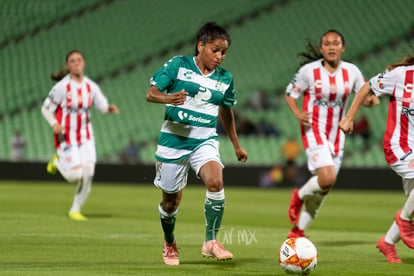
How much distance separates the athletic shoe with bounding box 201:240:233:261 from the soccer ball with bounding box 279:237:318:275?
511 millimetres

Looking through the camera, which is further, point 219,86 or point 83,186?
point 83,186

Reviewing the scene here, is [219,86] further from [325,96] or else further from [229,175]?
[229,175]

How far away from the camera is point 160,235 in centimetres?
1015

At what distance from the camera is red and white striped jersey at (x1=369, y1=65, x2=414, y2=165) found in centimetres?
764

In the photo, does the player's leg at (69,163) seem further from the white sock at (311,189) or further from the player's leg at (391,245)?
the player's leg at (391,245)

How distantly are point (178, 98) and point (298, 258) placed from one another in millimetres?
1560

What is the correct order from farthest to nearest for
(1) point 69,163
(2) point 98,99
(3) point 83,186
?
1. (2) point 98,99
2. (3) point 83,186
3. (1) point 69,163

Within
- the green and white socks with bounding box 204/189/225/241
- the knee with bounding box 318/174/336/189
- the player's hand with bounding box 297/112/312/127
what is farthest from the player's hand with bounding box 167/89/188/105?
the knee with bounding box 318/174/336/189

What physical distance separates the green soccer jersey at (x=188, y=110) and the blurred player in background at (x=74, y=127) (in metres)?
5.04

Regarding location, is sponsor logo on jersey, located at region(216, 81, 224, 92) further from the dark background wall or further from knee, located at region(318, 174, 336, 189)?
the dark background wall

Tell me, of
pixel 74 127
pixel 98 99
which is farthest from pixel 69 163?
pixel 98 99

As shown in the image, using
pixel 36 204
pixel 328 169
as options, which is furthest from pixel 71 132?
pixel 328 169

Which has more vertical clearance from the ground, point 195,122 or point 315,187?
point 195,122

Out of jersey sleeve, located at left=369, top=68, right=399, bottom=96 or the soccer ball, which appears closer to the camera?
the soccer ball
